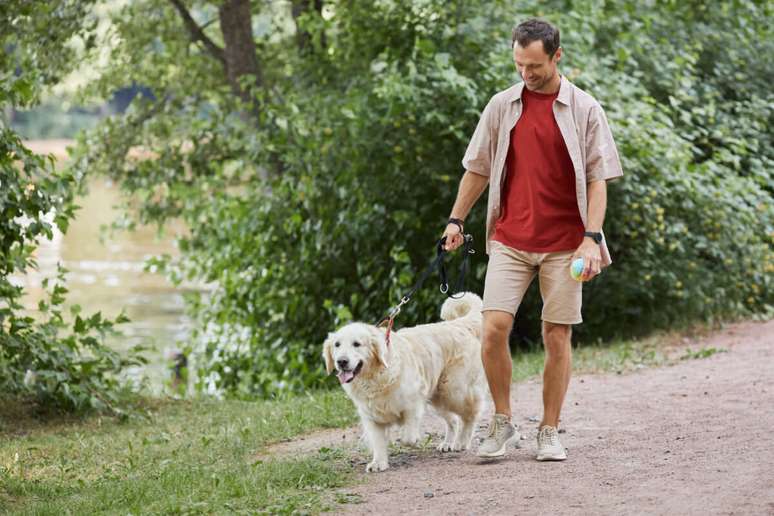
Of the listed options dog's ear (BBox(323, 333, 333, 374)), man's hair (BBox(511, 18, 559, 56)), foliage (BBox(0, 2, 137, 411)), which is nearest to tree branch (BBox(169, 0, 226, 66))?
foliage (BBox(0, 2, 137, 411))

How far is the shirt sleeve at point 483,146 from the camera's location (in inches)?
223

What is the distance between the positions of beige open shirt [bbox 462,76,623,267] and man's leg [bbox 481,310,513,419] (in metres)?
0.58

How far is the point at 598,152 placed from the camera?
215 inches

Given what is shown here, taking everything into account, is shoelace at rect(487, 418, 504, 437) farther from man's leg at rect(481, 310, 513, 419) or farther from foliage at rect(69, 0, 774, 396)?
foliage at rect(69, 0, 774, 396)

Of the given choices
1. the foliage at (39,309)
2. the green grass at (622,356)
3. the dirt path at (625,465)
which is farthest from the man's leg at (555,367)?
the foliage at (39,309)

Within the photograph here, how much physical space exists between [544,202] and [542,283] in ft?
1.38

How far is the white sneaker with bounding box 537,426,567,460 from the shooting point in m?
5.64

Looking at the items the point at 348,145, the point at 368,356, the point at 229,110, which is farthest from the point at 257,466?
the point at 229,110

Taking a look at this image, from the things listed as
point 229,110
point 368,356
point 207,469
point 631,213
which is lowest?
point 207,469

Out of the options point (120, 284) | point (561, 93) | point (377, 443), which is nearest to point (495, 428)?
point (377, 443)

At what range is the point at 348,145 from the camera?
36.6 ft

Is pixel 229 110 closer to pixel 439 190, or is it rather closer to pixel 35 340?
pixel 439 190

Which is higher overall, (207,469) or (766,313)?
(766,313)

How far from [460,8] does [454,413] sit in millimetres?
6106
